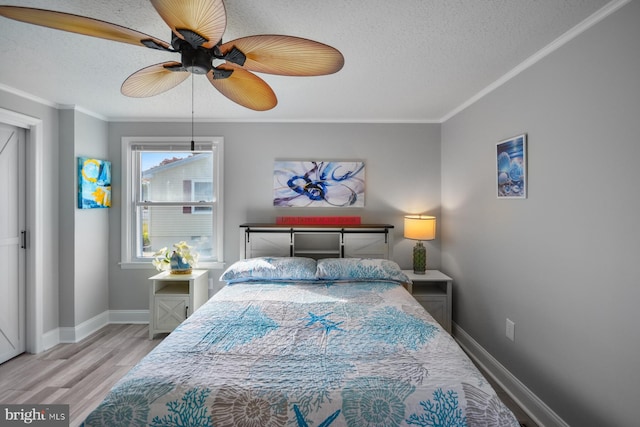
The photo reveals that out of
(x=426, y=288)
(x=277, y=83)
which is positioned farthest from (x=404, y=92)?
(x=426, y=288)

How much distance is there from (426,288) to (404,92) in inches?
80.3

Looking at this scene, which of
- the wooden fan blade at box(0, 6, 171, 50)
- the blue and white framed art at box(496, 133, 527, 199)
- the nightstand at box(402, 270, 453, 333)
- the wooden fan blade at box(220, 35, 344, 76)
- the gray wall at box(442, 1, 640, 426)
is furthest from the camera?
the nightstand at box(402, 270, 453, 333)

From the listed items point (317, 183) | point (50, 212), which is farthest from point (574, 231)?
point (50, 212)

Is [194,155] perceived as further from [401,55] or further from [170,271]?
[401,55]

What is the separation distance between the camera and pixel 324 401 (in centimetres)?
121

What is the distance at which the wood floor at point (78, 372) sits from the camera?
87.7 inches

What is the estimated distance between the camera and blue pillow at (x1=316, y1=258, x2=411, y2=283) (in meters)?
2.87

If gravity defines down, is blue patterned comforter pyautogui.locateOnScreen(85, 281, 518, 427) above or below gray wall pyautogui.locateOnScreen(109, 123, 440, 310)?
below

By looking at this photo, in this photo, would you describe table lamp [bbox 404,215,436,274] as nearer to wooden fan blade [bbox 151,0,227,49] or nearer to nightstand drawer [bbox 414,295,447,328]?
nightstand drawer [bbox 414,295,447,328]

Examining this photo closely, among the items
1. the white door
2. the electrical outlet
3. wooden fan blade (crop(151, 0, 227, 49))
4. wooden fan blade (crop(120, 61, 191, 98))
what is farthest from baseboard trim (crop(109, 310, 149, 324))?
the electrical outlet

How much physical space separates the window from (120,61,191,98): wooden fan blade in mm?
1715

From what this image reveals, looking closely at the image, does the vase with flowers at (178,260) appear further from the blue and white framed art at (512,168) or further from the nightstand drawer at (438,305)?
the blue and white framed art at (512,168)

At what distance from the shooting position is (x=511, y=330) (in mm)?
2348

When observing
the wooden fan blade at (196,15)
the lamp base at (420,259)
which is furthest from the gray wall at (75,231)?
the lamp base at (420,259)
